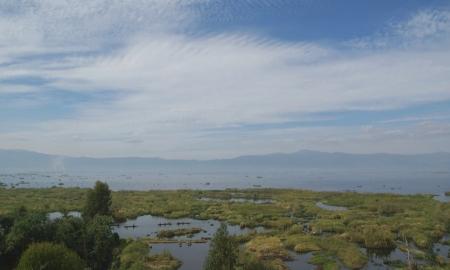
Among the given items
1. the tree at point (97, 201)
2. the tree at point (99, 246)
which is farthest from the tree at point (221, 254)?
the tree at point (97, 201)

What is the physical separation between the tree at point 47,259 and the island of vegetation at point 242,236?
0.31 feet

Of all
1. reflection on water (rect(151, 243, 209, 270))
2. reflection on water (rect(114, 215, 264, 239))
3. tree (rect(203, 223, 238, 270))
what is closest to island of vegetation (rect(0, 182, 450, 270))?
tree (rect(203, 223, 238, 270))

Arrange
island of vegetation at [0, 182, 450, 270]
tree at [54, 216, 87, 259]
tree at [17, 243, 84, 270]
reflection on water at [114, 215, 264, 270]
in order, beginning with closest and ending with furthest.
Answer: tree at [17, 243, 84, 270] → island of vegetation at [0, 182, 450, 270] → tree at [54, 216, 87, 259] → reflection on water at [114, 215, 264, 270]

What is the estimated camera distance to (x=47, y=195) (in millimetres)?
127438

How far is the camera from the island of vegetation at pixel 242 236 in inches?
1815

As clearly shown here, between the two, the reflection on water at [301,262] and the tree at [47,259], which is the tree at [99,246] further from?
the reflection on water at [301,262]

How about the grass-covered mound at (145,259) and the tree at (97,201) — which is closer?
the grass-covered mound at (145,259)

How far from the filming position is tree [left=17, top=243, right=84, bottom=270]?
33.9 metres

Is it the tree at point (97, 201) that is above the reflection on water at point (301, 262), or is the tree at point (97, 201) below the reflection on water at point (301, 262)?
above

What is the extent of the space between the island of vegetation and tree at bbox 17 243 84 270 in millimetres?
93

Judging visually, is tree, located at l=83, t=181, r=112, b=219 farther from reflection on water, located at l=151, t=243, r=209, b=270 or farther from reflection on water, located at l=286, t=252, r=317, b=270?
reflection on water, located at l=286, t=252, r=317, b=270

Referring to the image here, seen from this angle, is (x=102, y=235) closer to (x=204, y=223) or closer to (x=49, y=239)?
(x=49, y=239)

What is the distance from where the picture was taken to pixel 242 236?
66.6 m

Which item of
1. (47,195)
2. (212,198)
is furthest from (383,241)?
(47,195)
